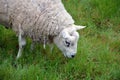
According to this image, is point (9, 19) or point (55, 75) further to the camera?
point (9, 19)

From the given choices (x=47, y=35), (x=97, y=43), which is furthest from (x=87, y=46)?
(x=47, y=35)

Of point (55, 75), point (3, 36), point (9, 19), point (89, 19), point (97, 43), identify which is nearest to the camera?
point (55, 75)

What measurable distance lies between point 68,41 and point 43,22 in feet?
1.65

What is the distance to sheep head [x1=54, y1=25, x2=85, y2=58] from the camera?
5258mm

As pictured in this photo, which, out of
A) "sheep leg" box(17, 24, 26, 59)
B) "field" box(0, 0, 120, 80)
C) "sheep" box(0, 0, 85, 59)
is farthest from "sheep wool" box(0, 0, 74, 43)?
"field" box(0, 0, 120, 80)

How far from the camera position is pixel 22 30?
5.51m

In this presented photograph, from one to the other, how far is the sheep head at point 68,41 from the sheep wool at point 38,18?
0.08 metres

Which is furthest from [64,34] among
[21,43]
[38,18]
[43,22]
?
[21,43]

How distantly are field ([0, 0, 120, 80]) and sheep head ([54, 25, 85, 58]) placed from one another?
0.27 metres

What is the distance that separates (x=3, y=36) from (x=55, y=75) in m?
1.35

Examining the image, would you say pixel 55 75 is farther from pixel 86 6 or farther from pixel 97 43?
pixel 86 6

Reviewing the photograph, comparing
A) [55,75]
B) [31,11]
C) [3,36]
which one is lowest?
[55,75]

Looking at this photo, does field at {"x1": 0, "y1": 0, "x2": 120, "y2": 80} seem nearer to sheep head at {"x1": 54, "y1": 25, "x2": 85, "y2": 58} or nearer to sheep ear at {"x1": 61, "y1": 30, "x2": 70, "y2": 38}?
sheep head at {"x1": 54, "y1": 25, "x2": 85, "y2": 58}

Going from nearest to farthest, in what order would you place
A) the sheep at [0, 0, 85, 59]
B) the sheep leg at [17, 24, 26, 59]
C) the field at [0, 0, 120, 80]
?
the field at [0, 0, 120, 80] < the sheep at [0, 0, 85, 59] < the sheep leg at [17, 24, 26, 59]
